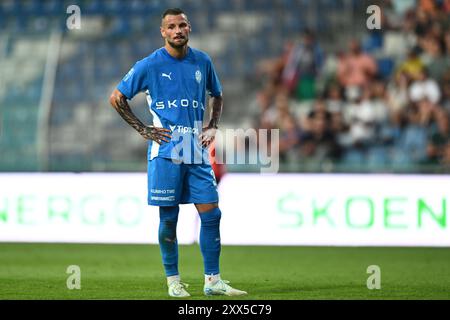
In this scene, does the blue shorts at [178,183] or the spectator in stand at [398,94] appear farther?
the spectator in stand at [398,94]

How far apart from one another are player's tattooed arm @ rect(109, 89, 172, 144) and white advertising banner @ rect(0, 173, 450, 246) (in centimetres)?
500

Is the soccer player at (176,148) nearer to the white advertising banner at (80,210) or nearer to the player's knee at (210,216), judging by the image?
the player's knee at (210,216)

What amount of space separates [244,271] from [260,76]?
285 inches

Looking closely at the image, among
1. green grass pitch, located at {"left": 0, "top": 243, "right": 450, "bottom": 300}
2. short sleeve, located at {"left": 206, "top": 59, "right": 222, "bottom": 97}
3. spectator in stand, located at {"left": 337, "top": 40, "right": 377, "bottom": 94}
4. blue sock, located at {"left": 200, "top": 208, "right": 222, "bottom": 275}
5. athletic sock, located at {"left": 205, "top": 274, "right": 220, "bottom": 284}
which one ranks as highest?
spectator in stand, located at {"left": 337, "top": 40, "right": 377, "bottom": 94}

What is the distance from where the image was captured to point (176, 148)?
7.41m

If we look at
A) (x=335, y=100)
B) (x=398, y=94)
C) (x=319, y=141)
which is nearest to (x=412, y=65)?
(x=398, y=94)

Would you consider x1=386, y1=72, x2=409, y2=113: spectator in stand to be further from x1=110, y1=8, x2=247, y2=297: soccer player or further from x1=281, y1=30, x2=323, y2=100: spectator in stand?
x1=110, y1=8, x2=247, y2=297: soccer player

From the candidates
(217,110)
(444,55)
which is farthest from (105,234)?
(444,55)

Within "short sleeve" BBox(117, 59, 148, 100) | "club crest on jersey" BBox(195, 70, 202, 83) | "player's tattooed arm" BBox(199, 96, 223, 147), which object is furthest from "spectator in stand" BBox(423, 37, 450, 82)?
"short sleeve" BBox(117, 59, 148, 100)

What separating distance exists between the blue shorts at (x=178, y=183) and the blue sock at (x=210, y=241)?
114 millimetres

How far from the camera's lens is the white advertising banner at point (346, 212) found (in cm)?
1223

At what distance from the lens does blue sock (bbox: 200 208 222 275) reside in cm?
748

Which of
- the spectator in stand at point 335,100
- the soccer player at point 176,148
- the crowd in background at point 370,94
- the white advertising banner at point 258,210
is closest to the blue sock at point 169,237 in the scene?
the soccer player at point 176,148
